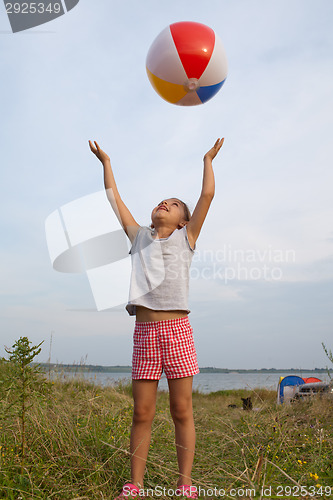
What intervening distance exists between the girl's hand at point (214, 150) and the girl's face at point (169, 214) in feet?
1.44

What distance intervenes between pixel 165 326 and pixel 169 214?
88cm

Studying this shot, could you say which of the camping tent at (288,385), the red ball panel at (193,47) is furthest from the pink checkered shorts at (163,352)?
the camping tent at (288,385)

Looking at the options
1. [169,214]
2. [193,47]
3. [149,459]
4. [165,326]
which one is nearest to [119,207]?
[169,214]

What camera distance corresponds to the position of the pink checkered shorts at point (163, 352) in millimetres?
2805

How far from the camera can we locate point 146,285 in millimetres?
3008

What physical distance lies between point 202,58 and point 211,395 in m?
11.5

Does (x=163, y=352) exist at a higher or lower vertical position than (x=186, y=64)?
lower

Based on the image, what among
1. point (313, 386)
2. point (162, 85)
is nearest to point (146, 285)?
point (162, 85)

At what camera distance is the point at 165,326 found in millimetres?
Result: 2867

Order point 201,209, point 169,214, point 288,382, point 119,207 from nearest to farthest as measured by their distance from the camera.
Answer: point 201,209 → point 169,214 → point 119,207 → point 288,382

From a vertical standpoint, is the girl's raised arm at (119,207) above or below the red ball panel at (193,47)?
below

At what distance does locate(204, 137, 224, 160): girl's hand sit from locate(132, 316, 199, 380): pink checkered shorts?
134 centimetres

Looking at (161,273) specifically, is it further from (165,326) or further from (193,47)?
(193,47)

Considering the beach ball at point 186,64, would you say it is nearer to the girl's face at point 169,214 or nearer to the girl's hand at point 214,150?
the girl's hand at point 214,150
